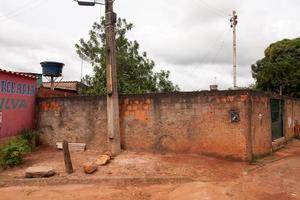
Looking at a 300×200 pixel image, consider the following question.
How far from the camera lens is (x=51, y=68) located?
1644 cm

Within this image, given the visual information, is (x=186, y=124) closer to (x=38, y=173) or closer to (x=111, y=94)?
(x=111, y=94)

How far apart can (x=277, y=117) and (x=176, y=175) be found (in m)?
6.39

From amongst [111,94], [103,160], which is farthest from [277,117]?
[103,160]

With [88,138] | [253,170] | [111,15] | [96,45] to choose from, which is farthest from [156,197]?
[96,45]

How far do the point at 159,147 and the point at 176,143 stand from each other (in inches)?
21.6

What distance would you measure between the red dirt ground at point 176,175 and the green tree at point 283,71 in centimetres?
1314

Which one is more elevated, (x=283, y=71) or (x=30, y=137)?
(x=283, y=71)

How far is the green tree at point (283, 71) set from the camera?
74.0ft

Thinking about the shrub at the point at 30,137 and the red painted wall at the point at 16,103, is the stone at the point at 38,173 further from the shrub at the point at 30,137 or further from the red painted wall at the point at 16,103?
the shrub at the point at 30,137

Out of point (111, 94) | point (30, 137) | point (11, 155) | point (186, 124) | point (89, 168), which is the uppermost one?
point (111, 94)

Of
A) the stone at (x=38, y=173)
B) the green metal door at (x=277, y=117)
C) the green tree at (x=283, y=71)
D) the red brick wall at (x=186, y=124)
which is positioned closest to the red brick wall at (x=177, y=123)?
the red brick wall at (x=186, y=124)

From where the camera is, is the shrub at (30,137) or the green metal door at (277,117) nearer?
the shrub at (30,137)

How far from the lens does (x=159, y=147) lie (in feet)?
33.9

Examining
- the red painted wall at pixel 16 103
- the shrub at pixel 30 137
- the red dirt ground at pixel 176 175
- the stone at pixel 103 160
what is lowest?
the red dirt ground at pixel 176 175
